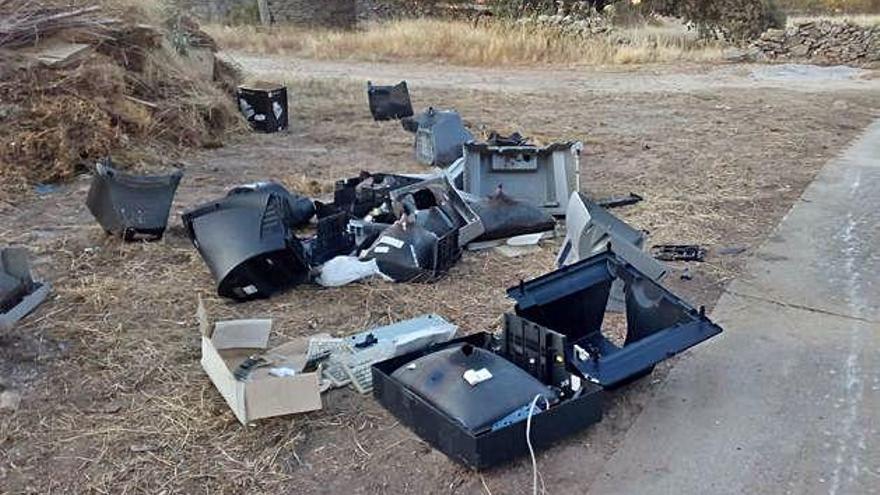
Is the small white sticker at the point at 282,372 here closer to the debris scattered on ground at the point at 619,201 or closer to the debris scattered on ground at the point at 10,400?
the debris scattered on ground at the point at 10,400

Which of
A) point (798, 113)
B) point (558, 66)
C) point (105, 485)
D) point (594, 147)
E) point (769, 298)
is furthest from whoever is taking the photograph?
point (558, 66)

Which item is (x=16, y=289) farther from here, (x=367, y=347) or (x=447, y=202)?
(x=447, y=202)

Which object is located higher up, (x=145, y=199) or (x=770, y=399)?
(x=145, y=199)

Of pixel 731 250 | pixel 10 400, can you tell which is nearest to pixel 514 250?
pixel 731 250

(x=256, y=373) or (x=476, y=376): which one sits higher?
(x=476, y=376)

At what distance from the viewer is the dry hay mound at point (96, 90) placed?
253 inches

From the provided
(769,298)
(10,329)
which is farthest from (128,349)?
(769,298)

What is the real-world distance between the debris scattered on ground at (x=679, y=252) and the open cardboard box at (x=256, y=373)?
220 cm

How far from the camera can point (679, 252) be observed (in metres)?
4.81

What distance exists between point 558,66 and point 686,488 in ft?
39.6

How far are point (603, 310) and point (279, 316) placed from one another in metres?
1.48

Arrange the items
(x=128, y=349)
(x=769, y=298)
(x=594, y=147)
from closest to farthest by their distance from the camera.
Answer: (x=128, y=349)
(x=769, y=298)
(x=594, y=147)

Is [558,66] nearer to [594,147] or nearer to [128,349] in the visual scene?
[594,147]

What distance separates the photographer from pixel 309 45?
653 inches
